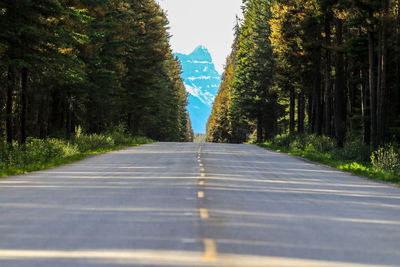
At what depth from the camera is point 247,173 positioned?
18828 millimetres

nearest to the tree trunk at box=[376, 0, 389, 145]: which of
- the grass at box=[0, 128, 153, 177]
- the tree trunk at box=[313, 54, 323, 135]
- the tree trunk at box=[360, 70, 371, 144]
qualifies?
the tree trunk at box=[360, 70, 371, 144]

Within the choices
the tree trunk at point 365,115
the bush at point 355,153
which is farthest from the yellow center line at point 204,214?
the tree trunk at point 365,115

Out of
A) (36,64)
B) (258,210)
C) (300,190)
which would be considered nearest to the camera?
(258,210)

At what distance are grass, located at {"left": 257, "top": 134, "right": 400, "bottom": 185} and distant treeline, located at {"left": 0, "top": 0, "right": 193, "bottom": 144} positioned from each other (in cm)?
1358

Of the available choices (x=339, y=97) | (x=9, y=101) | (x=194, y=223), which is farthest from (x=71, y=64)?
(x=194, y=223)

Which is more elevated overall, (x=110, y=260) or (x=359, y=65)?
(x=359, y=65)

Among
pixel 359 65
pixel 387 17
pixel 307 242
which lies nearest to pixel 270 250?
pixel 307 242

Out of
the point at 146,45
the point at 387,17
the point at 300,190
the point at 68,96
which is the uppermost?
the point at 146,45

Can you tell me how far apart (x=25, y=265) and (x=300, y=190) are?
9479 mm

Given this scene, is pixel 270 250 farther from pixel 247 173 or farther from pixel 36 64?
pixel 36 64

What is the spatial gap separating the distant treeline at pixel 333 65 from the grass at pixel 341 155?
3.58 feet

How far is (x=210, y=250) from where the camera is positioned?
6371 millimetres

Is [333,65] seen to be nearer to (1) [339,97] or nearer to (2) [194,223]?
(1) [339,97]

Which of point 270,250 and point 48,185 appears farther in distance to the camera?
point 48,185
